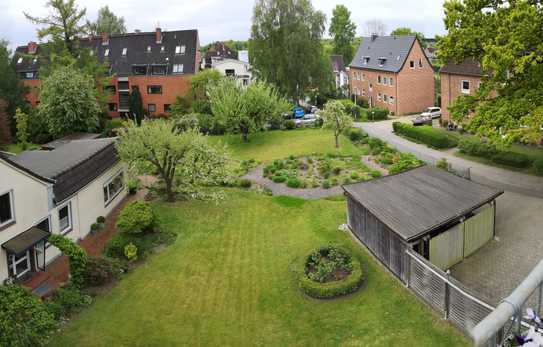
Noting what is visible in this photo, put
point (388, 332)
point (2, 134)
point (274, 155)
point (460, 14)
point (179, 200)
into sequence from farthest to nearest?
point (2, 134)
point (274, 155)
point (179, 200)
point (460, 14)
point (388, 332)

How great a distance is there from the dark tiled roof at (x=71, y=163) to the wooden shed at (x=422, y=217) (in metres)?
12.3

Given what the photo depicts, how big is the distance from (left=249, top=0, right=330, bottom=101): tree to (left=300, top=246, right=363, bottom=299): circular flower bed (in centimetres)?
4161

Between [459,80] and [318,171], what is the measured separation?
59.9 feet

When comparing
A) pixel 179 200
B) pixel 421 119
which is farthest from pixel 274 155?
pixel 421 119

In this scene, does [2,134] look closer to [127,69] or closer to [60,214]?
[127,69]

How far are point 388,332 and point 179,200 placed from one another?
1673 cm

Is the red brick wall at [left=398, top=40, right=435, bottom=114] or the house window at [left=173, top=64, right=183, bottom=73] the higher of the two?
the house window at [left=173, top=64, right=183, bottom=73]

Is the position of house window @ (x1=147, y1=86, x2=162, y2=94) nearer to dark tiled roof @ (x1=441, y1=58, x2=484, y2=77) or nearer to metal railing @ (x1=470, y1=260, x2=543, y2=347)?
dark tiled roof @ (x1=441, y1=58, x2=484, y2=77)

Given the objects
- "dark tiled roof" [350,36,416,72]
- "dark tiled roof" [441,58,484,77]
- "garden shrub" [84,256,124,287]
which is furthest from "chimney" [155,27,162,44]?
"garden shrub" [84,256,124,287]

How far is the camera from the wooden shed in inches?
673

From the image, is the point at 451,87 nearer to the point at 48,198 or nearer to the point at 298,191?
Result: the point at 298,191

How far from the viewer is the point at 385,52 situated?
62.1m

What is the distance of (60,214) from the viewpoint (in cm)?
2205

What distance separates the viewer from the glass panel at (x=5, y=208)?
712 inches
